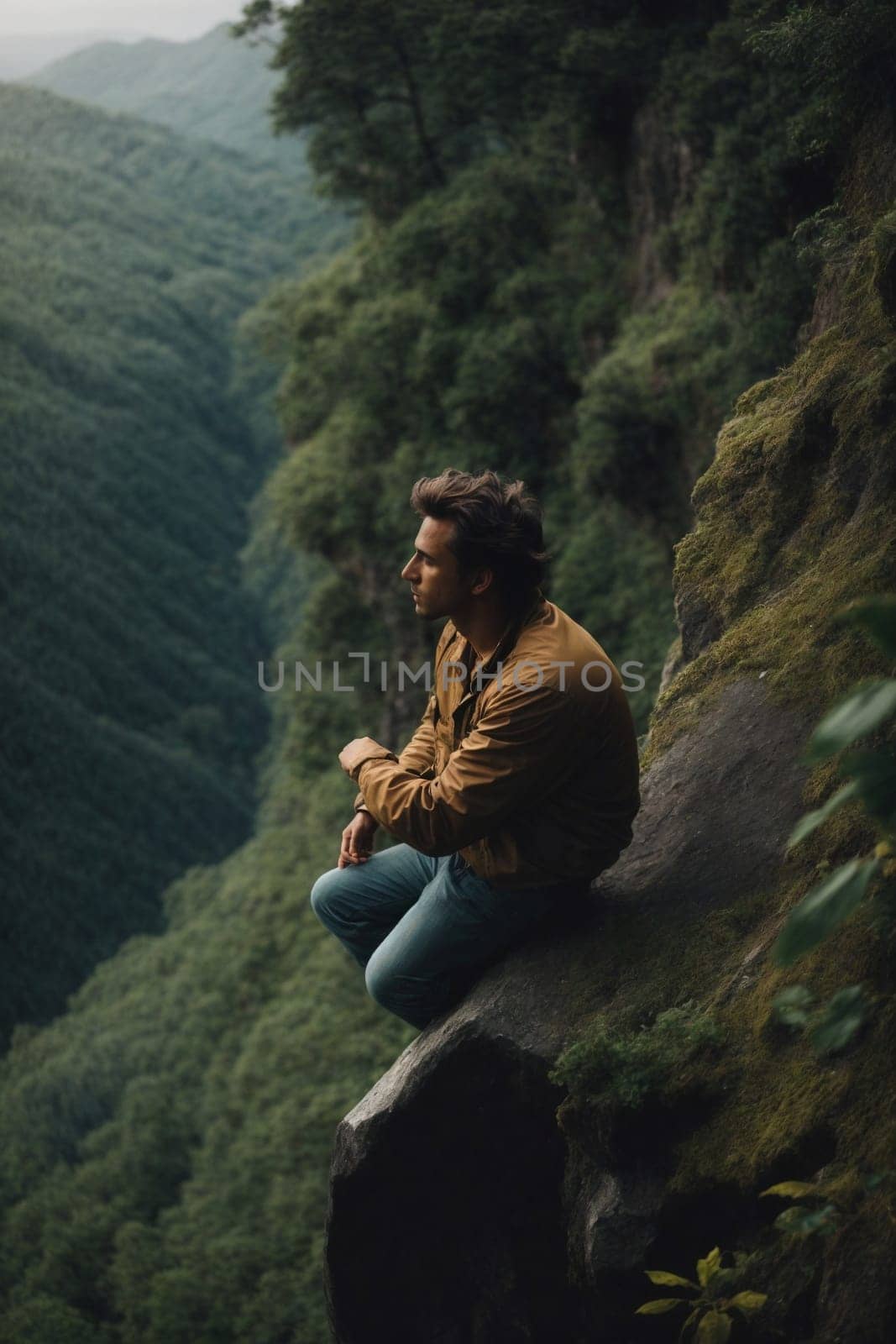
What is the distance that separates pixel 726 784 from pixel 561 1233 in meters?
1.34

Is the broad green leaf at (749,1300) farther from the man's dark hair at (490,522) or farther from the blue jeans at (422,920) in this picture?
the man's dark hair at (490,522)

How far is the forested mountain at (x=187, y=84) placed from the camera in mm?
110812

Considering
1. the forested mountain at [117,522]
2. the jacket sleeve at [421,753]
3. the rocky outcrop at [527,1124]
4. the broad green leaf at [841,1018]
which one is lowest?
the forested mountain at [117,522]

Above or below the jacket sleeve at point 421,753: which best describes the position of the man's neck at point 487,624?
above

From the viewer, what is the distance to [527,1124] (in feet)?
11.6

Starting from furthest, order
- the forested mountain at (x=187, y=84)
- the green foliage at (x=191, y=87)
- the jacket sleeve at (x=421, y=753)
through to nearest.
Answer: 1. the forested mountain at (x=187, y=84)
2. the green foliage at (x=191, y=87)
3. the jacket sleeve at (x=421, y=753)

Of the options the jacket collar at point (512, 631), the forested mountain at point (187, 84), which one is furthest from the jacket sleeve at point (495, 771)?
the forested mountain at point (187, 84)

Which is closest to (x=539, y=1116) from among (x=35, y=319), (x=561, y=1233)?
(x=561, y=1233)

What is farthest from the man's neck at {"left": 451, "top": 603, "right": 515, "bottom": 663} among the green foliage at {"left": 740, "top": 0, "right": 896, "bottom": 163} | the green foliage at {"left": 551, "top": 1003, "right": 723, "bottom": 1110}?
the green foliage at {"left": 740, "top": 0, "right": 896, "bottom": 163}

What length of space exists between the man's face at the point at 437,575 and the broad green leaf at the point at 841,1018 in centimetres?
151

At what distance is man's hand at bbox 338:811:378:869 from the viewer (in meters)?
3.84

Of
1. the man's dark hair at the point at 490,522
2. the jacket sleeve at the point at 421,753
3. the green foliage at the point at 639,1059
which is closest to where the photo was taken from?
the green foliage at the point at 639,1059

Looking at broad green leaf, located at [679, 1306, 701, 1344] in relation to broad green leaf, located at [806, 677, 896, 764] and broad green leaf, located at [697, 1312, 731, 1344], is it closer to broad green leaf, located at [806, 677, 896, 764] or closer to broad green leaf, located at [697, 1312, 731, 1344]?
broad green leaf, located at [697, 1312, 731, 1344]

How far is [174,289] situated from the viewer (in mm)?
73250
